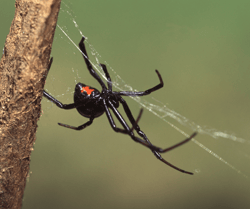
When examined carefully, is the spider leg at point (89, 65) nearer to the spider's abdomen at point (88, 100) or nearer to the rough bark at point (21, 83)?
the spider's abdomen at point (88, 100)

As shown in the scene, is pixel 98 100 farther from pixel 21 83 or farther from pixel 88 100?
pixel 21 83

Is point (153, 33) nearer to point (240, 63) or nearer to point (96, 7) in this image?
point (96, 7)

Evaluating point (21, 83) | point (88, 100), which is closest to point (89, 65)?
point (88, 100)

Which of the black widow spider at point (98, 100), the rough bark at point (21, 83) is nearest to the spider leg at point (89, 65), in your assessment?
the black widow spider at point (98, 100)

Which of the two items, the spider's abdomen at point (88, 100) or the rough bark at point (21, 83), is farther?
the spider's abdomen at point (88, 100)

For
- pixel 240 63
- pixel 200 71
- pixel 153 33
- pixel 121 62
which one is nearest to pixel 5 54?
pixel 121 62

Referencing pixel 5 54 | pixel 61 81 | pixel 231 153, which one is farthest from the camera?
pixel 231 153

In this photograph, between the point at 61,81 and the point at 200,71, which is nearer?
the point at 61,81

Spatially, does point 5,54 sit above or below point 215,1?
below
